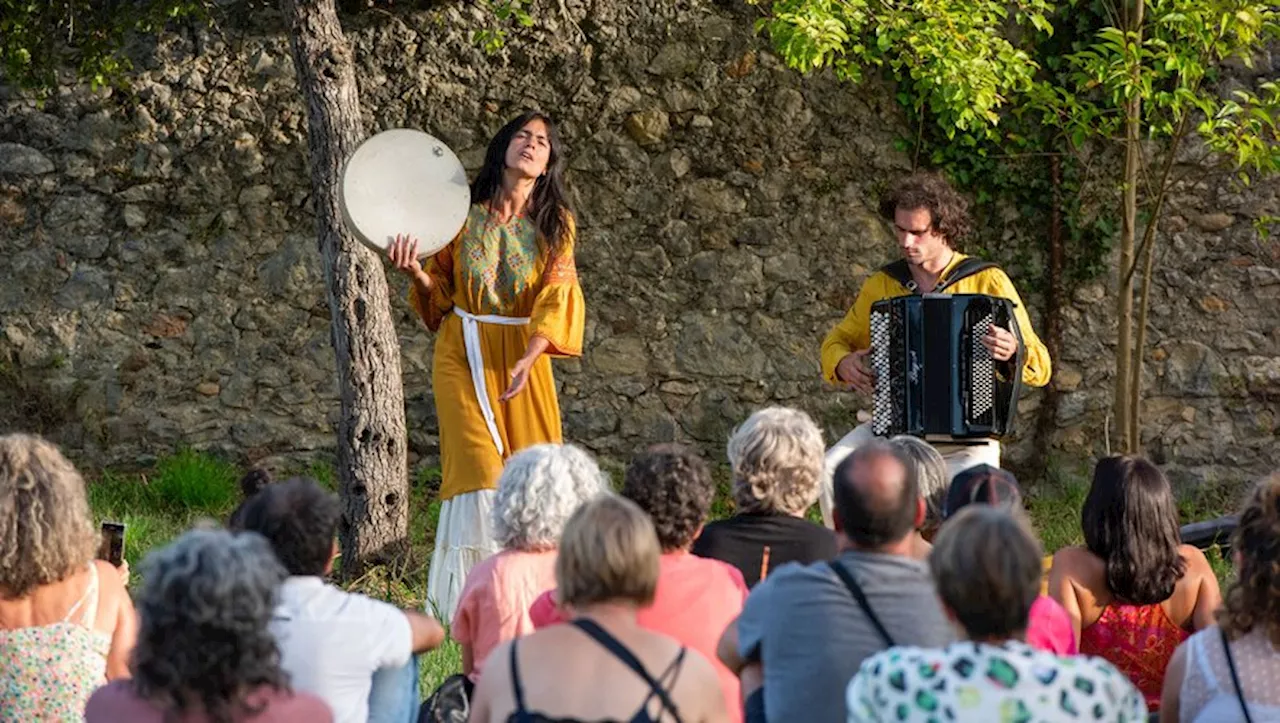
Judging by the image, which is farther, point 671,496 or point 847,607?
point 671,496

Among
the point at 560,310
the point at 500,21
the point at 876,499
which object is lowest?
the point at 876,499

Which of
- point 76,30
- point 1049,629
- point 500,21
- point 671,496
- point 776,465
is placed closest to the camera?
point 1049,629

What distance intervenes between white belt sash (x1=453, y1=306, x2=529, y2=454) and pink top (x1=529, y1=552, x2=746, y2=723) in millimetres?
2095

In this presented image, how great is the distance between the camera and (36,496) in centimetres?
330

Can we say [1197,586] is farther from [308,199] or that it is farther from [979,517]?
[308,199]

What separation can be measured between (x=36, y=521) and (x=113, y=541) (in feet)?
2.74

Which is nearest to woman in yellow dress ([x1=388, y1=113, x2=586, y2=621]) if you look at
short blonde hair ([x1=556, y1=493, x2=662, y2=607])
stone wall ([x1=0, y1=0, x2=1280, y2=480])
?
stone wall ([x1=0, y1=0, x2=1280, y2=480])

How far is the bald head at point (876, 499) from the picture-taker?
119 inches

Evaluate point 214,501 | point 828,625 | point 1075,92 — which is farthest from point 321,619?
point 1075,92

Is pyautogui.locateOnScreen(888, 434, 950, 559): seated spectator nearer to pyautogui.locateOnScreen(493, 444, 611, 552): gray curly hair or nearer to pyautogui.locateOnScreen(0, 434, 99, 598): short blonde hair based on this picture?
pyautogui.locateOnScreen(493, 444, 611, 552): gray curly hair

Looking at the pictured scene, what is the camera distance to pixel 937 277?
5578mm

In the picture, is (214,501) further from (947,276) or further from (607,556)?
(607,556)

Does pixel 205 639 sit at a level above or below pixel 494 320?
below

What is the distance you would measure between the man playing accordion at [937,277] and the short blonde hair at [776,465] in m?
1.55
